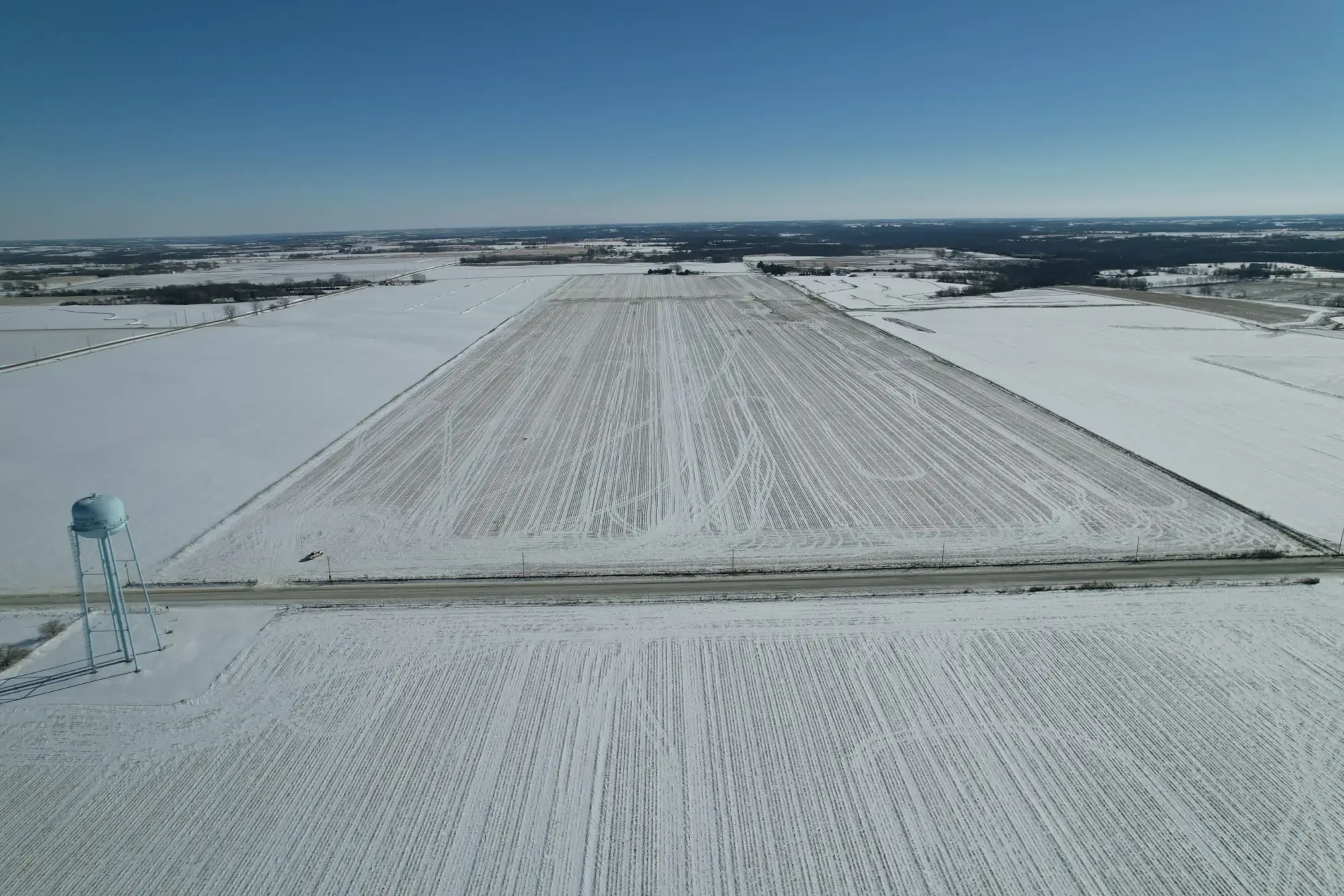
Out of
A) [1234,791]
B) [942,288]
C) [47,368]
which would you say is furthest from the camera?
[942,288]

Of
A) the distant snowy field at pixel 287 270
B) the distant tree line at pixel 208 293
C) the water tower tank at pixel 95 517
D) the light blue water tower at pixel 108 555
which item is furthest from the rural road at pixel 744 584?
the distant snowy field at pixel 287 270

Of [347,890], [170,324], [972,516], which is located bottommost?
[347,890]

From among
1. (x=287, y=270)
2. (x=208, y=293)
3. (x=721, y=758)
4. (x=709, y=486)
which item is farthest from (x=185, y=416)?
(x=287, y=270)

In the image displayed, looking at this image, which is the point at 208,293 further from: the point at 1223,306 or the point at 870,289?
the point at 1223,306

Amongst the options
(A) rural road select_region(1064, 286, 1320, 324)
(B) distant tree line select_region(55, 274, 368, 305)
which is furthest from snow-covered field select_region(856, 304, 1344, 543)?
(B) distant tree line select_region(55, 274, 368, 305)

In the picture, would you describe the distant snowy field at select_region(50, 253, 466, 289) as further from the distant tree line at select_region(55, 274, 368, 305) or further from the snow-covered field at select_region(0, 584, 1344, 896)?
the snow-covered field at select_region(0, 584, 1344, 896)

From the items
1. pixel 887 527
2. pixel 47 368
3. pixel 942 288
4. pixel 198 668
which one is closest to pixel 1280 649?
pixel 887 527

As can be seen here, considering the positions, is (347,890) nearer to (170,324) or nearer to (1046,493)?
(1046,493)
